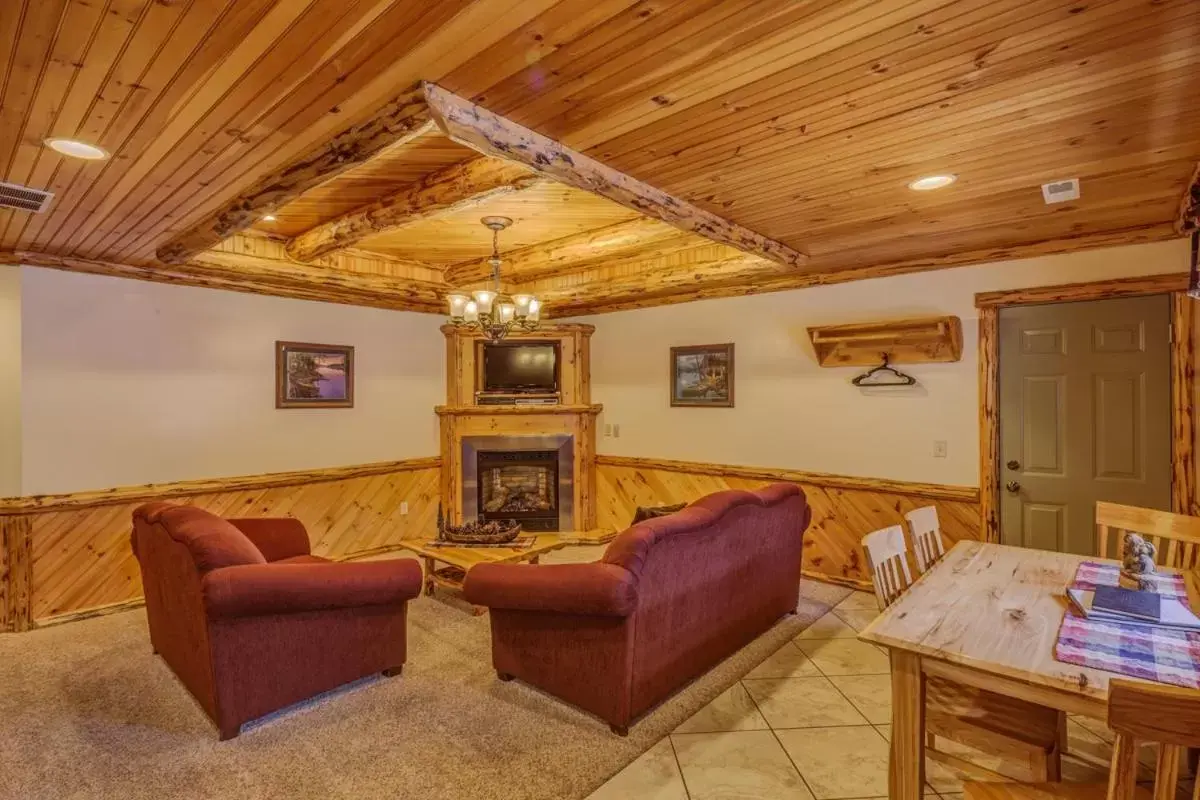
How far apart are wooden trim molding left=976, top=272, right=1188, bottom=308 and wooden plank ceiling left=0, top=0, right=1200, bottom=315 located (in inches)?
9.9

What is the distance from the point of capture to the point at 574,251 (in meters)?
5.11

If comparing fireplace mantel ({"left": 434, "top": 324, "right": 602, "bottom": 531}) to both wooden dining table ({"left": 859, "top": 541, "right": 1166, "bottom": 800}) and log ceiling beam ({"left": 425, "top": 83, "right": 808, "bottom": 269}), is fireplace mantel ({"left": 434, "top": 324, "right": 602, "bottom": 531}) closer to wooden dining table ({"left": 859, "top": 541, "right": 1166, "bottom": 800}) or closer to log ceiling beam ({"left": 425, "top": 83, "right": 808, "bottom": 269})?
log ceiling beam ({"left": 425, "top": 83, "right": 808, "bottom": 269})

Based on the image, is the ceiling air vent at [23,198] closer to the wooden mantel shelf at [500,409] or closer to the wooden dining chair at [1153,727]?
the wooden mantel shelf at [500,409]

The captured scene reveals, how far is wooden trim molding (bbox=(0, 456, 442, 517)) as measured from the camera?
3.94m

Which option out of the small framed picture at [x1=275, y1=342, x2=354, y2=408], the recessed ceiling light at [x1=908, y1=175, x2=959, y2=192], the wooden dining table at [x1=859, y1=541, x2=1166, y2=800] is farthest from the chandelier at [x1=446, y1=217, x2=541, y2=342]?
the wooden dining table at [x1=859, y1=541, x2=1166, y2=800]

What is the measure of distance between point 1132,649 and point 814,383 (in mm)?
3321

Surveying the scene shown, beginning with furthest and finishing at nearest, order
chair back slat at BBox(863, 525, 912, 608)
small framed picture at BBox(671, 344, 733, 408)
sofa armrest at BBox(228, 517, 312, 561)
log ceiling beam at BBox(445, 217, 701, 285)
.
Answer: small framed picture at BBox(671, 344, 733, 408)
log ceiling beam at BBox(445, 217, 701, 285)
sofa armrest at BBox(228, 517, 312, 561)
chair back slat at BBox(863, 525, 912, 608)

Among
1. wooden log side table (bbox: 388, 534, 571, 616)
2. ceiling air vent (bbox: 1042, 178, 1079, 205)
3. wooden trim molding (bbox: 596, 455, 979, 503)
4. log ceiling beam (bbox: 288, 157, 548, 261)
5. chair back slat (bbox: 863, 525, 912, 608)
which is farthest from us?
wooden trim molding (bbox: 596, 455, 979, 503)

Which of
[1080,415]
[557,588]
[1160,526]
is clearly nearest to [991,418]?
[1080,415]

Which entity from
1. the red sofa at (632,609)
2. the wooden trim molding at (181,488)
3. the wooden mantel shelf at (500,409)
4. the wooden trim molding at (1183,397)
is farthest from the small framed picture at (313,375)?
the wooden trim molding at (1183,397)

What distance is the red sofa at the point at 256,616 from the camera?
8.42ft

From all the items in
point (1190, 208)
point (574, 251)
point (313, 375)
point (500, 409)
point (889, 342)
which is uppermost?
point (574, 251)

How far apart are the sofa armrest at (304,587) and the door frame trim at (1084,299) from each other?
147 inches

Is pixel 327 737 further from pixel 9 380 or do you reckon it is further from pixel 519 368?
pixel 519 368
